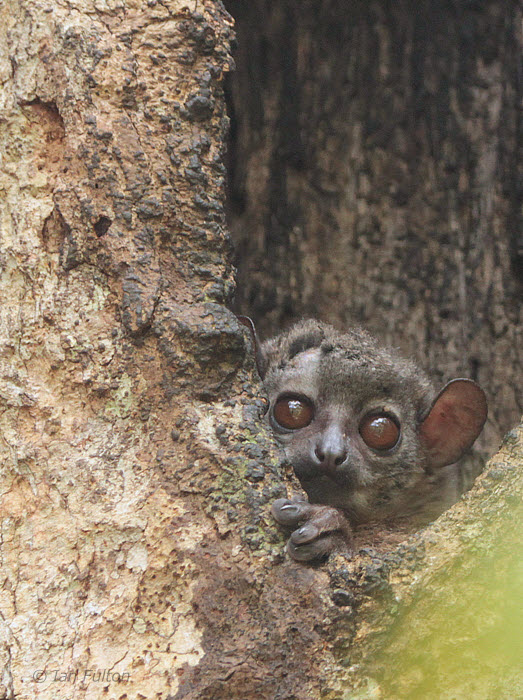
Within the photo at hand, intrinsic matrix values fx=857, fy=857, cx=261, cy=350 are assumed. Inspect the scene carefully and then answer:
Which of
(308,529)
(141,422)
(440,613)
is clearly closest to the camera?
(440,613)

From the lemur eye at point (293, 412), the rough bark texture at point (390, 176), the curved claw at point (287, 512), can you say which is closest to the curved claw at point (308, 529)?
A: the curved claw at point (287, 512)

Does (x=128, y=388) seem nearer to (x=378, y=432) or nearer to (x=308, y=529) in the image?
(x=308, y=529)

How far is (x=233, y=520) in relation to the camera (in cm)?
222

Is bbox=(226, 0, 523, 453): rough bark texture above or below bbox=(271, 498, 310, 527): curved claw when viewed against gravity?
above

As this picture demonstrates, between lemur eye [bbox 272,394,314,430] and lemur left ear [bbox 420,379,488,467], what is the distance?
546mm

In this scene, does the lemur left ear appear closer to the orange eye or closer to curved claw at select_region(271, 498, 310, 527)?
the orange eye

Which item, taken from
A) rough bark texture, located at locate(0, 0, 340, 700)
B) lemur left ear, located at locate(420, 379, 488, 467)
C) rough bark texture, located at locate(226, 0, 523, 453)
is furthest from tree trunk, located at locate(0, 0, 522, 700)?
rough bark texture, located at locate(226, 0, 523, 453)

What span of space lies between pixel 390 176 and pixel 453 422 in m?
1.46

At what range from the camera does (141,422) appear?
7.71ft

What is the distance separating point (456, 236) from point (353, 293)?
0.60 meters

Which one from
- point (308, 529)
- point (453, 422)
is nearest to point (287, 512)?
point (308, 529)

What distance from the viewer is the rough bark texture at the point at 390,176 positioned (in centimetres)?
418

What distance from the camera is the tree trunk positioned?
208 centimetres

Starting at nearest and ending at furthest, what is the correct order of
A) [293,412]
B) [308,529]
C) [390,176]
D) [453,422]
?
[308,529], [293,412], [453,422], [390,176]
